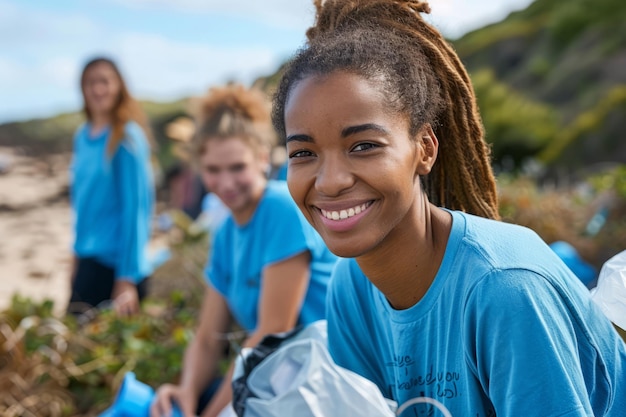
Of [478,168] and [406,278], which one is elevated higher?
[478,168]

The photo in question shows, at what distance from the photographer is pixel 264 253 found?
8.60 ft

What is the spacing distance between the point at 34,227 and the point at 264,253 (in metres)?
9.32

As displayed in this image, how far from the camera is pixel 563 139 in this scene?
10.0 m

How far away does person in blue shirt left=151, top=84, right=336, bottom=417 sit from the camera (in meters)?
2.55

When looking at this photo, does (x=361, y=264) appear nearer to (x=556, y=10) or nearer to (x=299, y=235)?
(x=299, y=235)

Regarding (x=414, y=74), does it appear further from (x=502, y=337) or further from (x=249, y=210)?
(x=249, y=210)

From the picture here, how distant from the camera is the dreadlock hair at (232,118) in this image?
285 centimetres

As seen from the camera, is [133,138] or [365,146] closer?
[365,146]

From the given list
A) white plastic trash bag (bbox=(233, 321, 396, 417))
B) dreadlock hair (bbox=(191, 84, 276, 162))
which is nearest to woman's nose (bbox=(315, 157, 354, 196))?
white plastic trash bag (bbox=(233, 321, 396, 417))

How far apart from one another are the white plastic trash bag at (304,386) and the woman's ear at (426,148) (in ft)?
1.53

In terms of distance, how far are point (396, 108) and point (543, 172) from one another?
833 centimetres

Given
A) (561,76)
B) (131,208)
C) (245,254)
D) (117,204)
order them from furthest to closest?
(561,76)
(117,204)
(131,208)
(245,254)

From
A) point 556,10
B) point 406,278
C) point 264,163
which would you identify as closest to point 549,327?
point 406,278

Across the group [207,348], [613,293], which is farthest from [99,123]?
[613,293]
